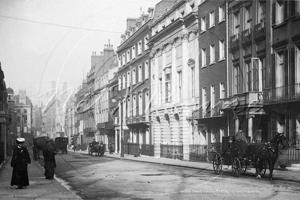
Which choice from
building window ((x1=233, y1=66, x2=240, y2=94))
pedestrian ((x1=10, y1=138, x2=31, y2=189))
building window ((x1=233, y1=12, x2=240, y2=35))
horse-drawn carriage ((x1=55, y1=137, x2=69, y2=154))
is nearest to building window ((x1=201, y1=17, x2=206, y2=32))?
building window ((x1=233, y1=12, x2=240, y2=35))

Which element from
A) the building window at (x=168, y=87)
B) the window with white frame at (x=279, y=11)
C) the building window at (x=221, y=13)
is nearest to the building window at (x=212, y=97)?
the building window at (x=221, y=13)

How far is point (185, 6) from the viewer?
40594mm

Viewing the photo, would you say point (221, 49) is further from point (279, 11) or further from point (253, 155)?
point (253, 155)

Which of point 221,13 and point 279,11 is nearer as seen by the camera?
point 279,11

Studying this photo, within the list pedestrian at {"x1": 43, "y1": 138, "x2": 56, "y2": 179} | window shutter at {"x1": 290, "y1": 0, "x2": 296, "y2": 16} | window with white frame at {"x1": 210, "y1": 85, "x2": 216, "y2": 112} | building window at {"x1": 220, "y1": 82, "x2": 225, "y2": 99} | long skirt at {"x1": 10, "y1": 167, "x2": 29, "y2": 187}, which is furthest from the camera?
window with white frame at {"x1": 210, "y1": 85, "x2": 216, "y2": 112}

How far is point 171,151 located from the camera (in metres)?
43.3

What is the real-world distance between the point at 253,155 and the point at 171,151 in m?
23.3

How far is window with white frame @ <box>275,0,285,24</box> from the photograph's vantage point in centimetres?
2655

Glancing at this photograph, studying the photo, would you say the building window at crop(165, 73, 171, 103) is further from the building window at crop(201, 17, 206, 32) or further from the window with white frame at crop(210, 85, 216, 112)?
the window with white frame at crop(210, 85, 216, 112)

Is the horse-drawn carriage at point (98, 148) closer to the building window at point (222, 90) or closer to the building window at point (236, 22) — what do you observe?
the building window at point (222, 90)

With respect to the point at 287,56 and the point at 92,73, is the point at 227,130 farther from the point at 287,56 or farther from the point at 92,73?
the point at 92,73

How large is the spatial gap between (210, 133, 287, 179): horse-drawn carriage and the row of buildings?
17.5 ft

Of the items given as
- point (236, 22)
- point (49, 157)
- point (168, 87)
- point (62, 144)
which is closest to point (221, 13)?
point (236, 22)

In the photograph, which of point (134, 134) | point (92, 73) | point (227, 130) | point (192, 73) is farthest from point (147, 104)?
point (92, 73)
